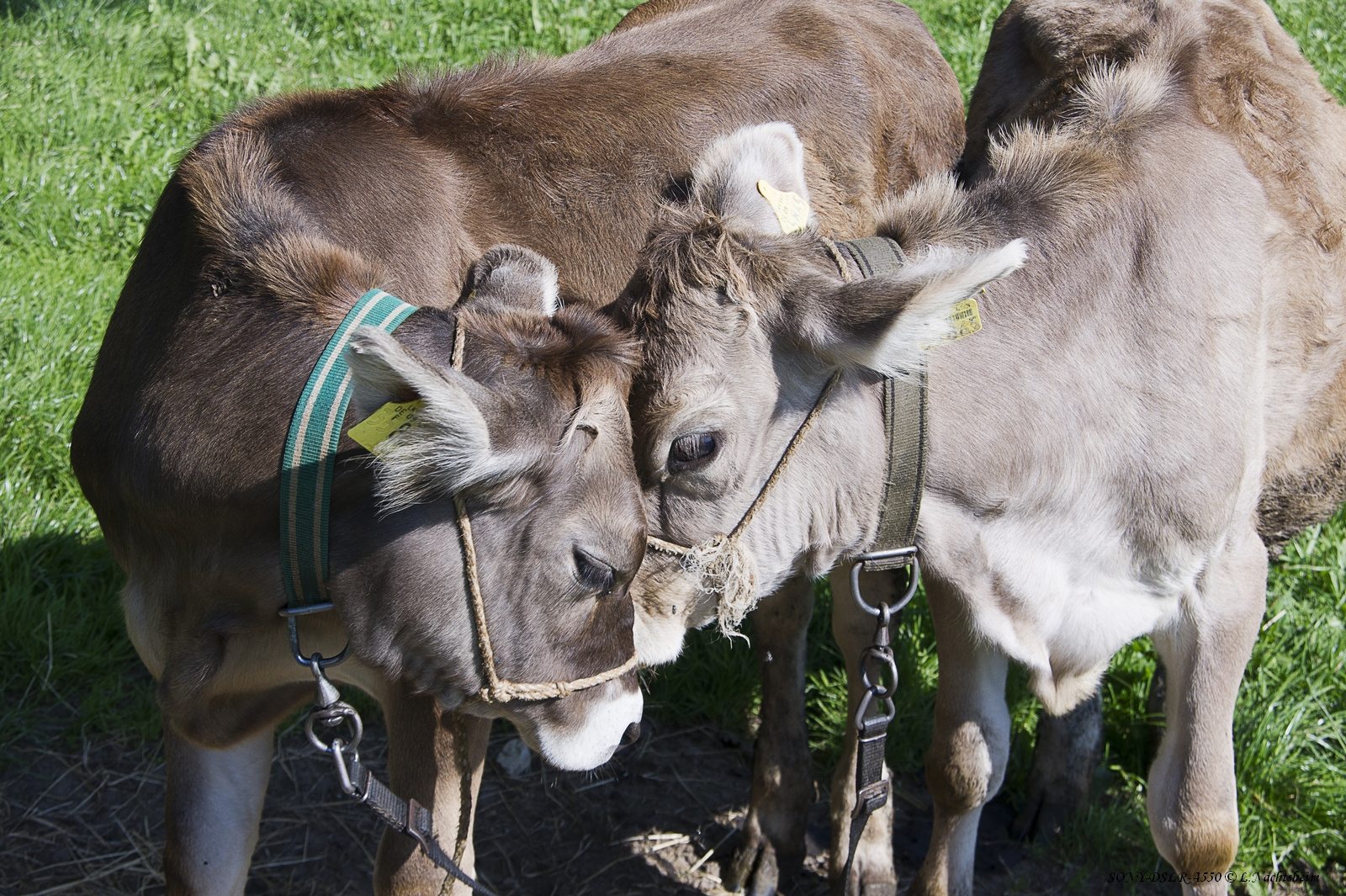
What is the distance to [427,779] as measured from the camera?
286 centimetres

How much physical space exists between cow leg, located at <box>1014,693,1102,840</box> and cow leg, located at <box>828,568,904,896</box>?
507 millimetres

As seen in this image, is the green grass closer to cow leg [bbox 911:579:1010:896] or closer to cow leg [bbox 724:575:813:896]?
cow leg [bbox 724:575:813:896]

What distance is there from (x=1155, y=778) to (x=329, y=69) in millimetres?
5718

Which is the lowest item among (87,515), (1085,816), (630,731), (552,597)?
(1085,816)

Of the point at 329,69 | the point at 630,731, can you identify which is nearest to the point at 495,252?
the point at 630,731

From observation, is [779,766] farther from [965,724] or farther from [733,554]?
[733,554]

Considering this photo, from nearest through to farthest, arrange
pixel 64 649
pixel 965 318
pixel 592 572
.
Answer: pixel 592 572 < pixel 965 318 < pixel 64 649

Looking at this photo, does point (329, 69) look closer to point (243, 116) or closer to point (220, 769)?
point (243, 116)

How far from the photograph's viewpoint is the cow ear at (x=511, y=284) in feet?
8.43

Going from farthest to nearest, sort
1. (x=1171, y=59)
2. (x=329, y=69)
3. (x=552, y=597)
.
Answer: (x=329, y=69), (x=1171, y=59), (x=552, y=597)

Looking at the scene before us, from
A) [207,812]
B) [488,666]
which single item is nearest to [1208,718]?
[488,666]

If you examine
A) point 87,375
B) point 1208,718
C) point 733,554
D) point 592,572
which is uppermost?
point 592,572

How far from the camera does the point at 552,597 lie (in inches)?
96.0

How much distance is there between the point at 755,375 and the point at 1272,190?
174cm
